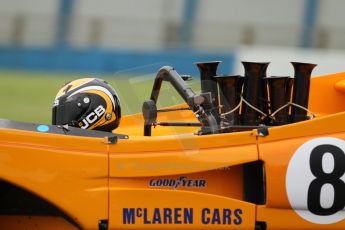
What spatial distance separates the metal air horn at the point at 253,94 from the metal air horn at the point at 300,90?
0.17 m

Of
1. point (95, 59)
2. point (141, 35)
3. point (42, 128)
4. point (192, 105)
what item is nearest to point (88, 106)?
point (42, 128)

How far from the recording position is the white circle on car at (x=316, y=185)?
479cm

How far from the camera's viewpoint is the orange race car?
4664mm

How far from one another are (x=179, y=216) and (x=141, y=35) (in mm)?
17557

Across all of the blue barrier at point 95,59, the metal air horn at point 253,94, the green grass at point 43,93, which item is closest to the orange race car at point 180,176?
the metal air horn at point 253,94

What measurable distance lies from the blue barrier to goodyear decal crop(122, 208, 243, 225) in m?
14.0

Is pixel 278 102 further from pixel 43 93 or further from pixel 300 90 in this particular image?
pixel 43 93

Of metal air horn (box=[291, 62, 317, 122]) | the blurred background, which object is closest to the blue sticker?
metal air horn (box=[291, 62, 317, 122])

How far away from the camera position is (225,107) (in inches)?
202

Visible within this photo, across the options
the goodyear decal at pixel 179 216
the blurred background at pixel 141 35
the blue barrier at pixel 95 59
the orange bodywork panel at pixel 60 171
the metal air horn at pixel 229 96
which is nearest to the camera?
the orange bodywork panel at pixel 60 171

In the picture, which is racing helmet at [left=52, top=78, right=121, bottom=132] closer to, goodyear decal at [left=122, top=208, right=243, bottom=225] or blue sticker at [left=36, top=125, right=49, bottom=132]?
blue sticker at [left=36, top=125, right=49, bottom=132]

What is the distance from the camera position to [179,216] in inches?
187

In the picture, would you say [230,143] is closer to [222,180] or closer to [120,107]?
[222,180]

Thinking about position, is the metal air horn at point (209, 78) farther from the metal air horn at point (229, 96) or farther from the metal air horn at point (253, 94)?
the metal air horn at point (253, 94)
